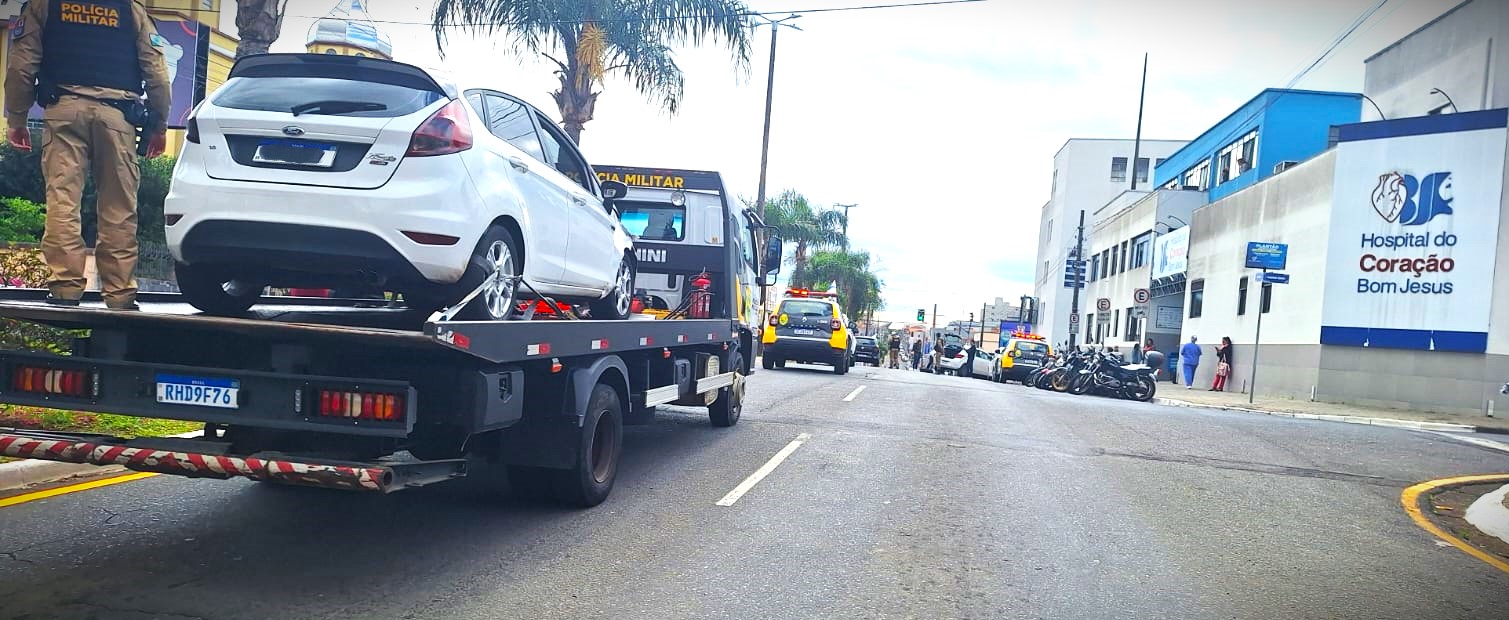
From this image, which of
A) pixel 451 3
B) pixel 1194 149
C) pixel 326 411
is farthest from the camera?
pixel 1194 149

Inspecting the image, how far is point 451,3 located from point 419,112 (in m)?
14.1

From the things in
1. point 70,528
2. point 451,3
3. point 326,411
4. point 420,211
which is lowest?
point 70,528

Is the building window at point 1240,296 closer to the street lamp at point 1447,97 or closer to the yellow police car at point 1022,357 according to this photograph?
the yellow police car at point 1022,357

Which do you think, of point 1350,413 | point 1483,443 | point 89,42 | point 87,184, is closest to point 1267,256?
point 1350,413

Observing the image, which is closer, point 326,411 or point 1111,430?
point 326,411

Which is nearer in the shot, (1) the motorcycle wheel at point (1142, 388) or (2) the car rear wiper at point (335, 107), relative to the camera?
(2) the car rear wiper at point (335, 107)

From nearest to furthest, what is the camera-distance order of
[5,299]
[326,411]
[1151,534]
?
[326,411] < [5,299] < [1151,534]

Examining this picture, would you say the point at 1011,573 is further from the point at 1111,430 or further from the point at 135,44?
the point at 1111,430

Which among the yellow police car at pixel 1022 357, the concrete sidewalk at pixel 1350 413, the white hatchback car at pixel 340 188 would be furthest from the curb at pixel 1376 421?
the white hatchback car at pixel 340 188

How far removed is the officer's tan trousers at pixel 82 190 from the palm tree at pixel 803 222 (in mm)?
47015

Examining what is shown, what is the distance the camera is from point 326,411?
4.72 meters

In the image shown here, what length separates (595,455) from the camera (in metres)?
6.90

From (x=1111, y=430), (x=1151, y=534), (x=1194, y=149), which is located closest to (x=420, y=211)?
(x=1151, y=534)

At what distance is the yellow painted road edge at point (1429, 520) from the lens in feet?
22.8
